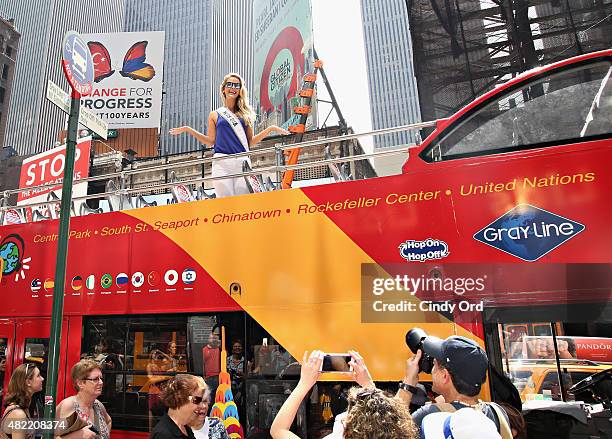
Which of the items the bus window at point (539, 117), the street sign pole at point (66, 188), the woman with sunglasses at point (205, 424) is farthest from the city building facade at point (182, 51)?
the woman with sunglasses at point (205, 424)

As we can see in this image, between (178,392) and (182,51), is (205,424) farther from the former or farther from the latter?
(182,51)

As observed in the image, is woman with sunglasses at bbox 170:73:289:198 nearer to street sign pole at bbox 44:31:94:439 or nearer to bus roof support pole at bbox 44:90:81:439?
street sign pole at bbox 44:31:94:439

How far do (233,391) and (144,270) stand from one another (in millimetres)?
1474

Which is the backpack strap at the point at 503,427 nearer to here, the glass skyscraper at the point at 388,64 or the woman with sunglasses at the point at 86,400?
the woman with sunglasses at the point at 86,400

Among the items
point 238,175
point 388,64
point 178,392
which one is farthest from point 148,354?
point 388,64

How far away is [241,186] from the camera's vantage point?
4.77 m

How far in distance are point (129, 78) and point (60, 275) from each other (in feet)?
60.1

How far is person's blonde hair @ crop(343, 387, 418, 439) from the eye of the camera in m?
1.76

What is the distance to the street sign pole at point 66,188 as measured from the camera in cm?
319

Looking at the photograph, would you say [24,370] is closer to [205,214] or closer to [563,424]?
[205,214]

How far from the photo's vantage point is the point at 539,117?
3629mm

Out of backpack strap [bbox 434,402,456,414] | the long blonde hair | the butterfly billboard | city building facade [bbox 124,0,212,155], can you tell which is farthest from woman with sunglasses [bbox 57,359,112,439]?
city building facade [bbox 124,0,212,155]

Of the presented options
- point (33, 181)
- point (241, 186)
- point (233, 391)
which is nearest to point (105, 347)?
point (233, 391)

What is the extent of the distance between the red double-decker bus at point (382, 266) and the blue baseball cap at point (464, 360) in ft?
3.92
